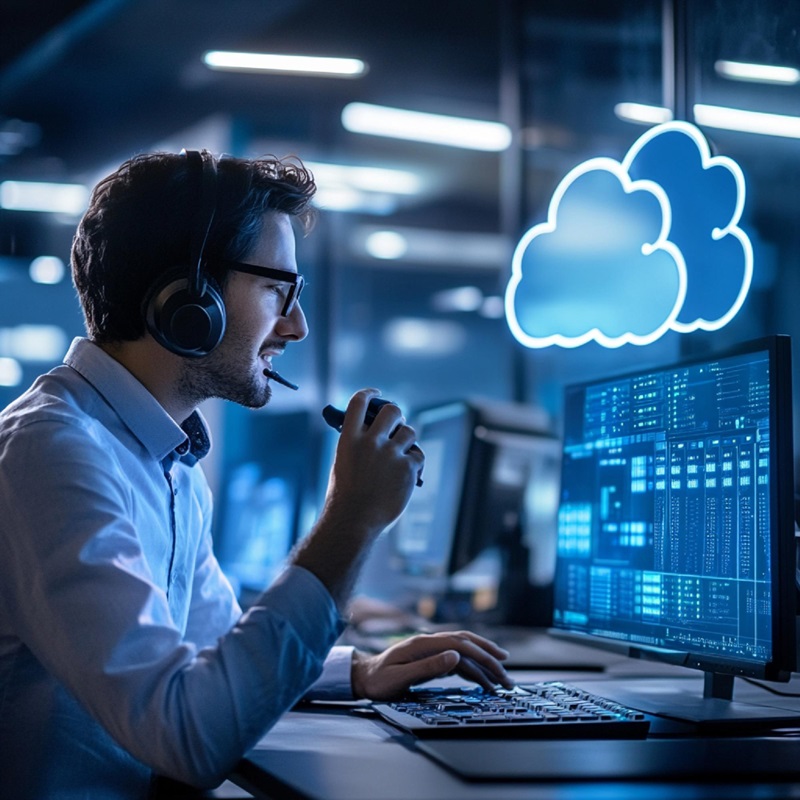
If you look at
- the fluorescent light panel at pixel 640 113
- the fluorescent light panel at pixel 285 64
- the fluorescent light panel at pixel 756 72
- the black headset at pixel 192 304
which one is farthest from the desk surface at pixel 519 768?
the fluorescent light panel at pixel 285 64

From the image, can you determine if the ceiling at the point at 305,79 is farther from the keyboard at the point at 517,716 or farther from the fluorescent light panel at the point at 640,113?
the keyboard at the point at 517,716

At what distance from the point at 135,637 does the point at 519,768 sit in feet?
1.24

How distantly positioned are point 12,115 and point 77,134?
0.39 meters

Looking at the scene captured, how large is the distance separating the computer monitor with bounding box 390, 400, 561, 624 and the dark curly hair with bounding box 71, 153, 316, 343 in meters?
0.98

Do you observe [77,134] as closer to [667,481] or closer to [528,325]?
[528,325]

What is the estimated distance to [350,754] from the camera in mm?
1042

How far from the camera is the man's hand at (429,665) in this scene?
1344 mm

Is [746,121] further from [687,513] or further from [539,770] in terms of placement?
[539,770]

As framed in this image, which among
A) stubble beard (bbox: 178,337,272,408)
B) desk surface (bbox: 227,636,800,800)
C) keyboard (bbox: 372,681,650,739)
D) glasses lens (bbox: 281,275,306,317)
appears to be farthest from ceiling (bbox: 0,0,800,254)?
desk surface (bbox: 227,636,800,800)

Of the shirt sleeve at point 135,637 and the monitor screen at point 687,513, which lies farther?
the monitor screen at point 687,513

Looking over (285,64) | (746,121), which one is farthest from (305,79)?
(746,121)

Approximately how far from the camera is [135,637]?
3.13 feet

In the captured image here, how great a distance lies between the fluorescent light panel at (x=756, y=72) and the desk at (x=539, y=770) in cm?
134

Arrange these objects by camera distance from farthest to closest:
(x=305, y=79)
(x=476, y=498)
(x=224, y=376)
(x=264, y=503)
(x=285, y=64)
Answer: (x=305, y=79) → (x=285, y=64) → (x=264, y=503) → (x=476, y=498) → (x=224, y=376)
